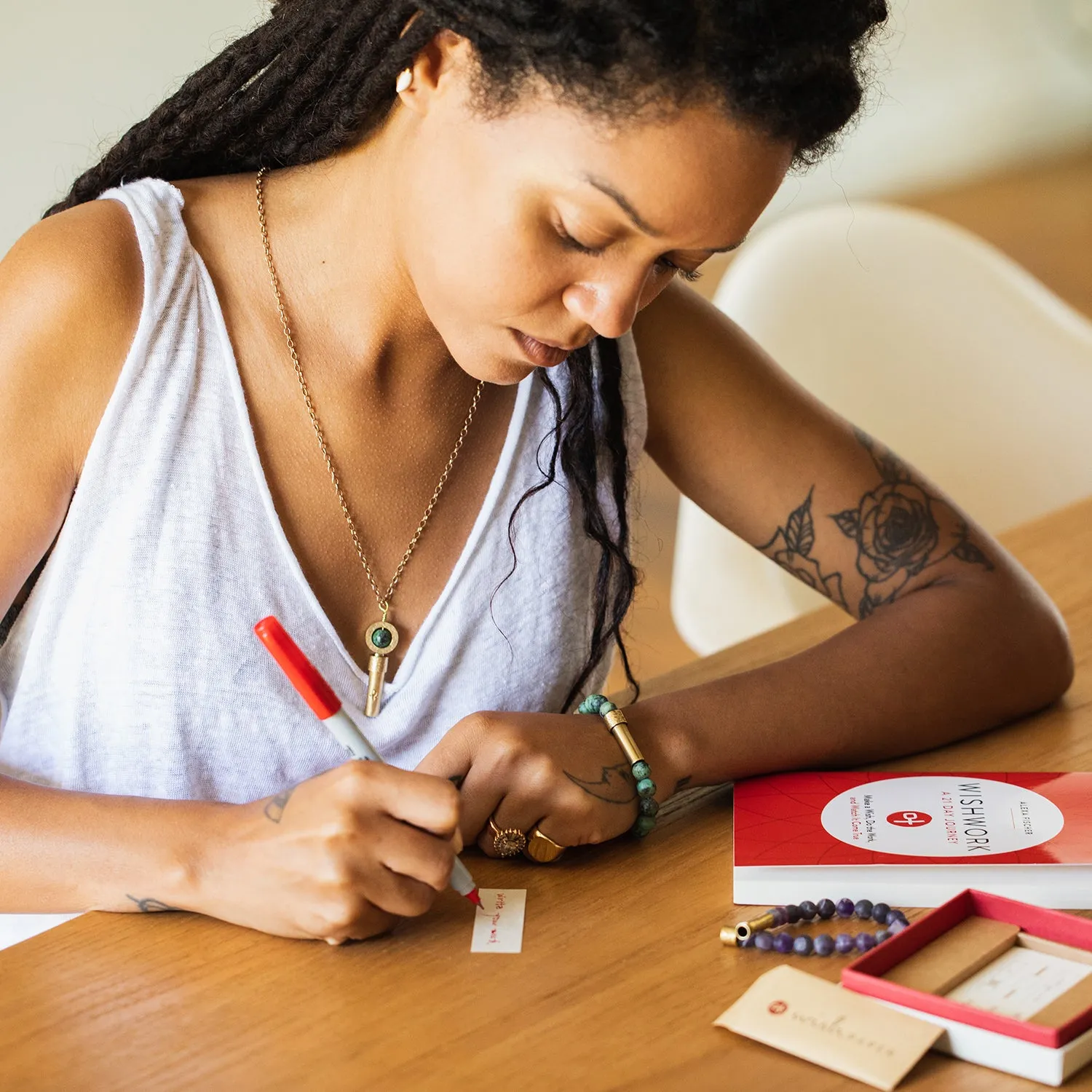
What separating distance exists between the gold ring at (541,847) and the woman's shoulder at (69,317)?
1.53 ft

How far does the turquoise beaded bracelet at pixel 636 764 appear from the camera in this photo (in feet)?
3.54

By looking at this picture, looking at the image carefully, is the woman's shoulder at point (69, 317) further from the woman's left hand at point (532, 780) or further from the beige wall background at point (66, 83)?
the beige wall background at point (66, 83)

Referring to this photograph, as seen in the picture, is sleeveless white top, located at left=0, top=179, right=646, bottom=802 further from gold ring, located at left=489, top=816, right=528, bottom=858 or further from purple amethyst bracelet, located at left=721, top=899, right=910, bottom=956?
purple amethyst bracelet, located at left=721, top=899, right=910, bottom=956

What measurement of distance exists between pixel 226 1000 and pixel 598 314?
0.50 m

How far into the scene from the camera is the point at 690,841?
1.07m

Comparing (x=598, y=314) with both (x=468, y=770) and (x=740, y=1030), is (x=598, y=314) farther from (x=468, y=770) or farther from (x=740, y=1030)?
(x=740, y=1030)

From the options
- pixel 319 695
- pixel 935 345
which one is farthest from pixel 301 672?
pixel 935 345

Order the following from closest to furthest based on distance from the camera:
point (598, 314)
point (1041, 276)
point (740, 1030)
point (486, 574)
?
point (740, 1030) < point (598, 314) < point (486, 574) < point (1041, 276)

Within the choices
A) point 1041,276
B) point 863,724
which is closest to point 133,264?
point 863,724

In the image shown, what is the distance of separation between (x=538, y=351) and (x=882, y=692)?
40 centimetres

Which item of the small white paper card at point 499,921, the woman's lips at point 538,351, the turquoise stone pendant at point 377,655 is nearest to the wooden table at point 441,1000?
the small white paper card at point 499,921

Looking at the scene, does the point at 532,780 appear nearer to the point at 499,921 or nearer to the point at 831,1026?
the point at 499,921

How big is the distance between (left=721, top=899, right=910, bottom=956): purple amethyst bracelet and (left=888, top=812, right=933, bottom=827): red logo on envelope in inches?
3.7

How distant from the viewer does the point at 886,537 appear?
1.41 meters
